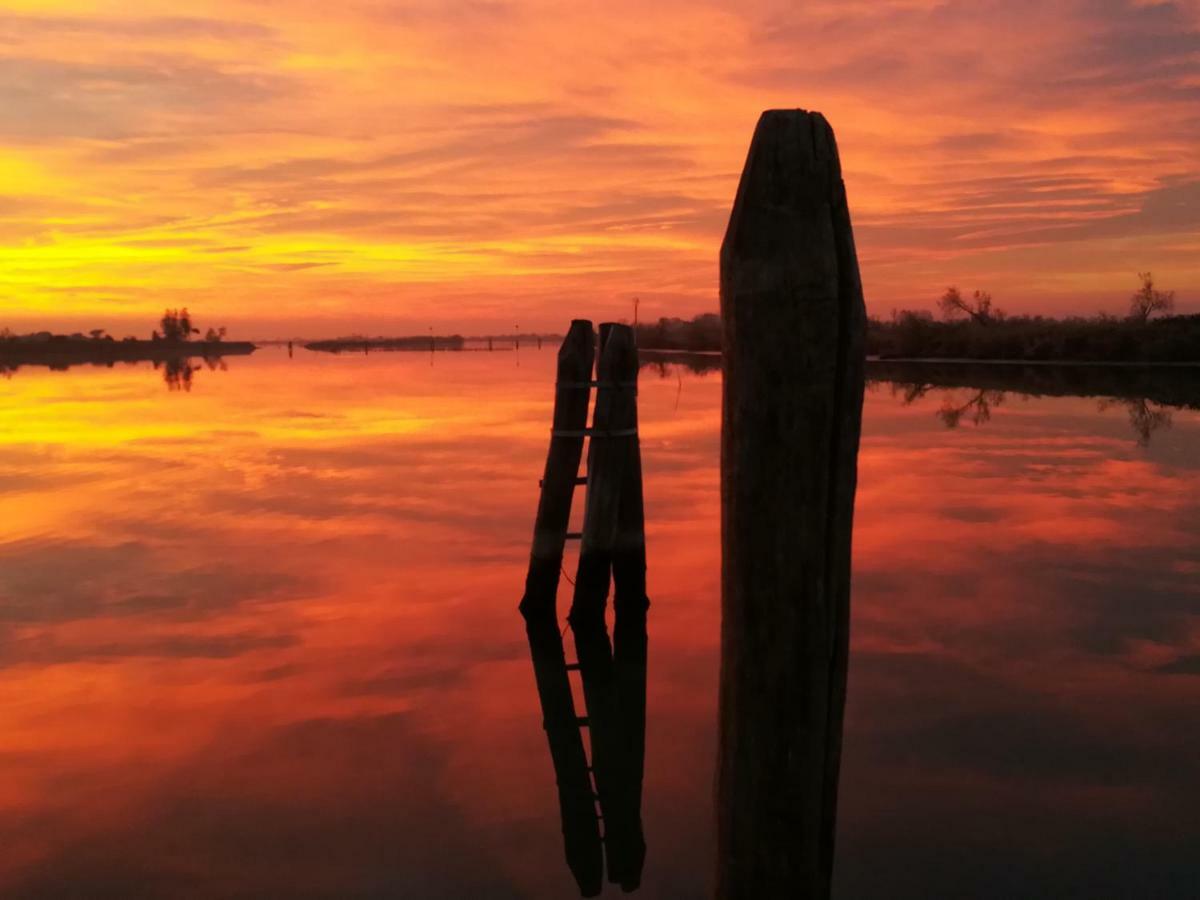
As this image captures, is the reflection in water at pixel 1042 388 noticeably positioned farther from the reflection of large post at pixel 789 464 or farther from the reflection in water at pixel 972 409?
the reflection of large post at pixel 789 464

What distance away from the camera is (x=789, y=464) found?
325cm

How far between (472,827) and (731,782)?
10.2 feet

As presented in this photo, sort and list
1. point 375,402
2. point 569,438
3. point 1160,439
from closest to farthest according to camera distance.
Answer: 1. point 569,438
2. point 1160,439
3. point 375,402

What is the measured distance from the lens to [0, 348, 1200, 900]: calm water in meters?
5.80

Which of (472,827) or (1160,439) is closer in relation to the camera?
(472,827)

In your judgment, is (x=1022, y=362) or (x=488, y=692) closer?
(x=488, y=692)

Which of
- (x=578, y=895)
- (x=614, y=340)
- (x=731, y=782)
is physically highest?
(x=614, y=340)

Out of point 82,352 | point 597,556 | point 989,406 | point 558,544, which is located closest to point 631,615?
point 597,556

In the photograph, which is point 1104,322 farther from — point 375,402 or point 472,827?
point 472,827

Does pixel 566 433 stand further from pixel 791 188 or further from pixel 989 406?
pixel 989 406

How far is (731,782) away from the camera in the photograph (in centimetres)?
357

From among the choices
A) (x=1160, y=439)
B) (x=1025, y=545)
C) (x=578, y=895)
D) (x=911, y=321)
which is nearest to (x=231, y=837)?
(x=578, y=895)

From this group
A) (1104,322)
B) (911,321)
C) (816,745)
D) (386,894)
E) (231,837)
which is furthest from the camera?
(911,321)

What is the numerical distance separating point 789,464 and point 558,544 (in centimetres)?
648
